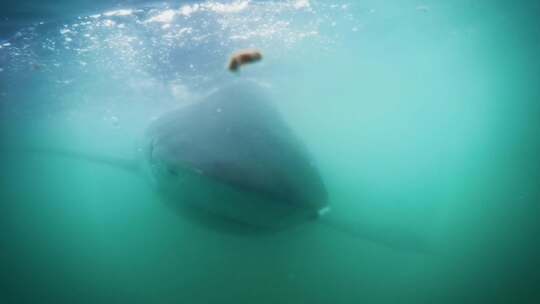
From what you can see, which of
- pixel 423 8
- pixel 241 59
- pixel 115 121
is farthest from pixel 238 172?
pixel 115 121

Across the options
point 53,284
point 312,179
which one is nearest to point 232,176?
point 312,179

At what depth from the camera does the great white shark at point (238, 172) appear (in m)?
3.82

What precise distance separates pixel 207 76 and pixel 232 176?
879 centimetres

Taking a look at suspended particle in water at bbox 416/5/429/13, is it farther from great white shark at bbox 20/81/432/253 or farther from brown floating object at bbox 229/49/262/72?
brown floating object at bbox 229/49/262/72

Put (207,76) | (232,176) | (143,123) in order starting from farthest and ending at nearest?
(143,123), (207,76), (232,176)

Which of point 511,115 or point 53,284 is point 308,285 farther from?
point 511,115

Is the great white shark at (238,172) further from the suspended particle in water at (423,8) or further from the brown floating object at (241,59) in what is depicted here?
the suspended particle in water at (423,8)

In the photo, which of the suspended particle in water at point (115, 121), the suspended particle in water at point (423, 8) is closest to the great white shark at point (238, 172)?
the suspended particle in water at point (423, 8)

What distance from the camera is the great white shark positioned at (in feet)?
12.5

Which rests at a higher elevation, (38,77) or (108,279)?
(38,77)

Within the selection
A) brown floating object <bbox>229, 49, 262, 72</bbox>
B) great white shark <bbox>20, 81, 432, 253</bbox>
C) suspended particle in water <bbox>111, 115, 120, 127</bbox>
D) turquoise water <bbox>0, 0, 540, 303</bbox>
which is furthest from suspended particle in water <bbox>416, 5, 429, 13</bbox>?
suspended particle in water <bbox>111, 115, 120, 127</bbox>

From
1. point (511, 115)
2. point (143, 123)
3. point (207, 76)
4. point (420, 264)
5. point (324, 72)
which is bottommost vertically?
point (511, 115)

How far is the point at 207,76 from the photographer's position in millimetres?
11797

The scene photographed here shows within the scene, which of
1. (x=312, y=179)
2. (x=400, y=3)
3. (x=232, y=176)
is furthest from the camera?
(x=400, y=3)
